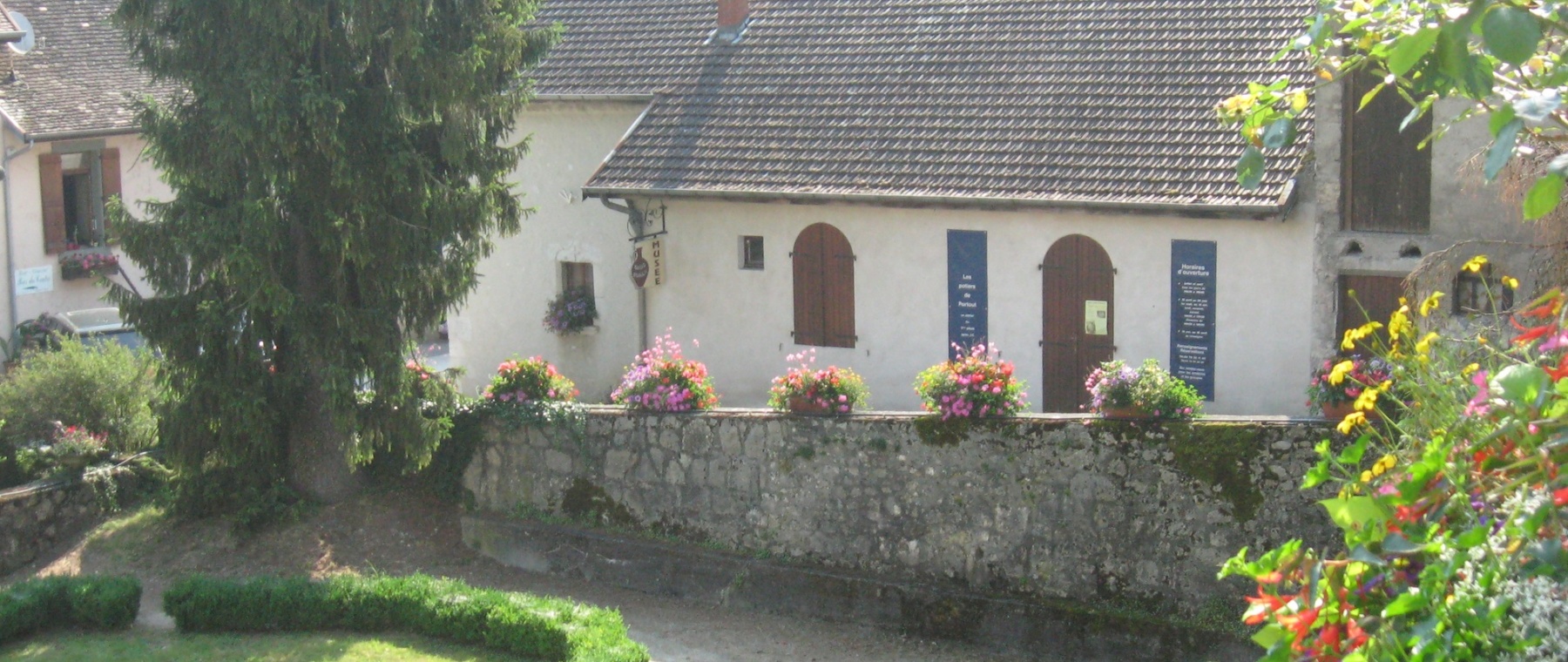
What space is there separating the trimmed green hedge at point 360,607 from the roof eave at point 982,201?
6167 mm

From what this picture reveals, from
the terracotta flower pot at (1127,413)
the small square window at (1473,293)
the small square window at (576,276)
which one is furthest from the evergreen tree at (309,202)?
the small square window at (1473,293)

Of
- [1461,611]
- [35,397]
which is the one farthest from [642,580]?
[1461,611]

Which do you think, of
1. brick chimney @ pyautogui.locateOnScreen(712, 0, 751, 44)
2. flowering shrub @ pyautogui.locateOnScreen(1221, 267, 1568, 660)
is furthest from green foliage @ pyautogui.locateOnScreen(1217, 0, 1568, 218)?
brick chimney @ pyautogui.locateOnScreen(712, 0, 751, 44)

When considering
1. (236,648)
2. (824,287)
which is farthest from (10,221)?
(236,648)

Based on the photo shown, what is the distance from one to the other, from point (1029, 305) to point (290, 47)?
7.64 m

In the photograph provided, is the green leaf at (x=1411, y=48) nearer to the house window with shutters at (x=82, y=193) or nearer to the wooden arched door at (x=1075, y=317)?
the wooden arched door at (x=1075, y=317)

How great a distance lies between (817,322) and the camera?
17.4 m

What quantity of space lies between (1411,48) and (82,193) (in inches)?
946

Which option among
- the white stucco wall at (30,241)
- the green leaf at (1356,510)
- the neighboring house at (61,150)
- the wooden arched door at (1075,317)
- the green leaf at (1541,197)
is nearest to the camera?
the green leaf at (1541,197)

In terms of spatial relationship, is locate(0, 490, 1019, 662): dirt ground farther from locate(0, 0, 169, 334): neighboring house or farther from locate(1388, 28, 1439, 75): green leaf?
locate(0, 0, 169, 334): neighboring house

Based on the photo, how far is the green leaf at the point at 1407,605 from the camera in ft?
13.4

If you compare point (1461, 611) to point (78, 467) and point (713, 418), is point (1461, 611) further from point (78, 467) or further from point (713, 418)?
point (78, 467)

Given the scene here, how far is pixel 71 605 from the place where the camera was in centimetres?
1186

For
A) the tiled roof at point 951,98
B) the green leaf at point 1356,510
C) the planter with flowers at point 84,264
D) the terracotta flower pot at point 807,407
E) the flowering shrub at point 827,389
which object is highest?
the tiled roof at point 951,98
